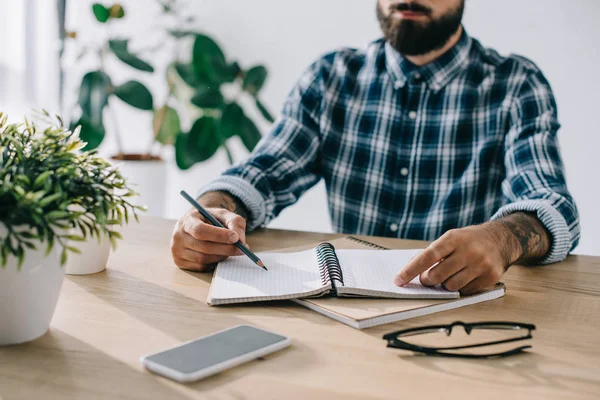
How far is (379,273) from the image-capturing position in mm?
934

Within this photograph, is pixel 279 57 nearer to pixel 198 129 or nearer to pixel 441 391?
pixel 198 129

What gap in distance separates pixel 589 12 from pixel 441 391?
2064mm

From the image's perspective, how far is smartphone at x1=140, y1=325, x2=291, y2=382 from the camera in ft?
2.05

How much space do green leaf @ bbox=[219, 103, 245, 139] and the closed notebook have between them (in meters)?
1.66

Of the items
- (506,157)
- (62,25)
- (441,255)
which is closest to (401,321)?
(441,255)

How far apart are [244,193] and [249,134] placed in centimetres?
141

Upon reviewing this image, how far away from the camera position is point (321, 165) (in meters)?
1.69

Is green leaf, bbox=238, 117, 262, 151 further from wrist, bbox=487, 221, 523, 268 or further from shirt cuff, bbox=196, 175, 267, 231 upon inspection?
wrist, bbox=487, 221, 523, 268

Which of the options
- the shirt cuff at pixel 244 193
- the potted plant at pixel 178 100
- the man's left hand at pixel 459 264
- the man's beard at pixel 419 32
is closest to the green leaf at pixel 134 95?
the potted plant at pixel 178 100

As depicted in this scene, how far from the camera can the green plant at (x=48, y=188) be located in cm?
61

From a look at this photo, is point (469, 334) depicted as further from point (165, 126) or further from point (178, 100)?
point (178, 100)

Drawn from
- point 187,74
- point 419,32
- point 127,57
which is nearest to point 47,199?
point 419,32

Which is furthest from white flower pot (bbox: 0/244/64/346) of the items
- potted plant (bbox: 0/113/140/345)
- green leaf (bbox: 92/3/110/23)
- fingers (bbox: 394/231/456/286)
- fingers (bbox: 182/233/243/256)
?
green leaf (bbox: 92/3/110/23)

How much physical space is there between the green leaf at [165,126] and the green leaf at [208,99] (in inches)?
6.9
